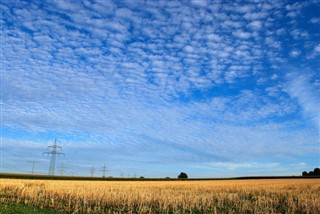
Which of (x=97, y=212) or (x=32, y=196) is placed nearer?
(x=97, y=212)

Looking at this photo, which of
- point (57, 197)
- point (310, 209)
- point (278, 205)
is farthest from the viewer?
point (57, 197)

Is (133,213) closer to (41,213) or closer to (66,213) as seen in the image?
(66,213)

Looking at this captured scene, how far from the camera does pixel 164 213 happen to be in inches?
521

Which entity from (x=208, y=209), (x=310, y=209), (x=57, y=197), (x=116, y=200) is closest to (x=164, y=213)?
(x=208, y=209)

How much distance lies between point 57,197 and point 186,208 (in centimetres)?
925

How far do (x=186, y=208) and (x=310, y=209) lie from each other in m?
5.55

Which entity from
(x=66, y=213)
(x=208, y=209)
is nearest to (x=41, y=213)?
(x=66, y=213)

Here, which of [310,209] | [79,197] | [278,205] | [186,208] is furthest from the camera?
[79,197]

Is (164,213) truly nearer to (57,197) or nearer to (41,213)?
(41,213)

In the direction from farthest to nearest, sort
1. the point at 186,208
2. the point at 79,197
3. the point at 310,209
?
1. the point at 79,197
2. the point at 186,208
3. the point at 310,209

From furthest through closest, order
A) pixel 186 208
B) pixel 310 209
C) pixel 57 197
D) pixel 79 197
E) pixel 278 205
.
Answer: pixel 57 197
pixel 79 197
pixel 278 205
pixel 186 208
pixel 310 209

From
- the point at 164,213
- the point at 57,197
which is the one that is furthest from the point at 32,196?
→ the point at 164,213

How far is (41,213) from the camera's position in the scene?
44.2 feet

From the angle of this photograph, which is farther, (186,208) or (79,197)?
(79,197)
